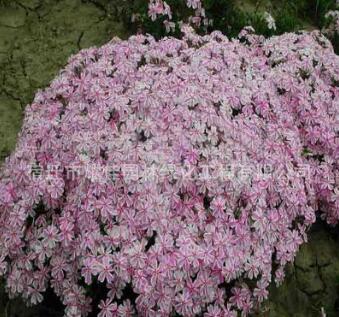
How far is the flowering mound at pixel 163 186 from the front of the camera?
3523 mm

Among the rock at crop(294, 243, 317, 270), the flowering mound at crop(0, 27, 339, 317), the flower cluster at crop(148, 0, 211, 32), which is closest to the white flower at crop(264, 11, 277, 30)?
→ the flower cluster at crop(148, 0, 211, 32)

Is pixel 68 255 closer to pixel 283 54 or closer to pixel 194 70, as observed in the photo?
pixel 194 70

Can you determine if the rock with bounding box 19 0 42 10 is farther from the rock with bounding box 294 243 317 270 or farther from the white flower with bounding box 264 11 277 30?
the rock with bounding box 294 243 317 270

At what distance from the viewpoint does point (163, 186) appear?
3670 mm

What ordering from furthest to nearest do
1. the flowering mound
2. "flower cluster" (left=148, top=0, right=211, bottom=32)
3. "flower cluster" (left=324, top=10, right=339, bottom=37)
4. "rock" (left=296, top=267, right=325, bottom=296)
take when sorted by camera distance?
"flower cluster" (left=324, top=10, right=339, bottom=37), "flower cluster" (left=148, top=0, right=211, bottom=32), "rock" (left=296, top=267, right=325, bottom=296), the flowering mound

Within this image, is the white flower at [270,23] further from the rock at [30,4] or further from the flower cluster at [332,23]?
the rock at [30,4]

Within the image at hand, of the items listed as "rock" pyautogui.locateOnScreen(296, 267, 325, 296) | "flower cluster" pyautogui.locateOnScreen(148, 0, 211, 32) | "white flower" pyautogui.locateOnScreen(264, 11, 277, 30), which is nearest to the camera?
"rock" pyautogui.locateOnScreen(296, 267, 325, 296)

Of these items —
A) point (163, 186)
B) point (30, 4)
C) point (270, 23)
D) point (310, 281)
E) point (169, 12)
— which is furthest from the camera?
point (30, 4)

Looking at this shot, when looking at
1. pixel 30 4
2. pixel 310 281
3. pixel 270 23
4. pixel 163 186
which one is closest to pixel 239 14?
pixel 270 23

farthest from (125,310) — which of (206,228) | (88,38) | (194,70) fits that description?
(88,38)

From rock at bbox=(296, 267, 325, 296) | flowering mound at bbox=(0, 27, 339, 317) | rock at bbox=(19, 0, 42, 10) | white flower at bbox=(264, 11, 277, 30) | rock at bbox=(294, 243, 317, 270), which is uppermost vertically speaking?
white flower at bbox=(264, 11, 277, 30)

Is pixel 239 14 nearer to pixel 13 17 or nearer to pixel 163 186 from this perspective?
pixel 13 17

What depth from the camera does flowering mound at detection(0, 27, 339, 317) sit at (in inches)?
139

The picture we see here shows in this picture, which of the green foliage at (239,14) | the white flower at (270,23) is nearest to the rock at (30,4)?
the green foliage at (239,14)
